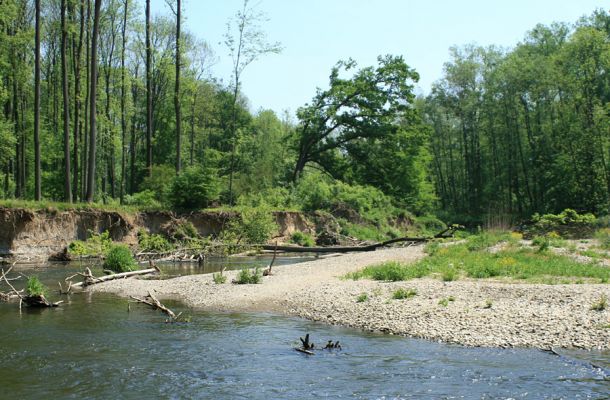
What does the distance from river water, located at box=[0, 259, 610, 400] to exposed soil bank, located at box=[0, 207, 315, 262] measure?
637 inches

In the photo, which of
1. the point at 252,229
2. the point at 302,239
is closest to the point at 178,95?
the point at 252,229

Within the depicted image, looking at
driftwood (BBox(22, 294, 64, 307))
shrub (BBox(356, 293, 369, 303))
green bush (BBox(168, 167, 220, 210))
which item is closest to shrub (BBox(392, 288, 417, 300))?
shrub (BBox(356, 293, 369, 303))

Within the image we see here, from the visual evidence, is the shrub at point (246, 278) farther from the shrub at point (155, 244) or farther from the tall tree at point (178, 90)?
the tall tree at point (178, 90)

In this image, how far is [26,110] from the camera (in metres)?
42.9

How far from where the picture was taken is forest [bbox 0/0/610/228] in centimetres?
3700

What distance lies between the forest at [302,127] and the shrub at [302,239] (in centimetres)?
382

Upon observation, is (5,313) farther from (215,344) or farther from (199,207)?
(199,207)

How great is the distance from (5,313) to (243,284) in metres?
7.37

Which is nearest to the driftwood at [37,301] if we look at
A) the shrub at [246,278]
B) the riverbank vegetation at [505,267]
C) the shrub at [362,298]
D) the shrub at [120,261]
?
the shrub at [246,278]

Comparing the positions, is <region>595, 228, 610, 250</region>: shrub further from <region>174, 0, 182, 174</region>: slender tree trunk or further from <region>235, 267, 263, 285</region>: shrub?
<region>174, 0, 182, 174</region>: slender tree trunk

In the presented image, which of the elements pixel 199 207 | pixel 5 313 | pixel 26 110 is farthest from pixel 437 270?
pixel 26 110

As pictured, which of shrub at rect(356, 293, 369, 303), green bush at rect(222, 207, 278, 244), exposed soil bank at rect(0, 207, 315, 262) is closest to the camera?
shrub at rect(356, 293, 369, 303)

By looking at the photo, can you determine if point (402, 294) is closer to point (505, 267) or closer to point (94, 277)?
point (505, 267)

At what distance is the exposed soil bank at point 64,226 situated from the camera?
28297 mm
